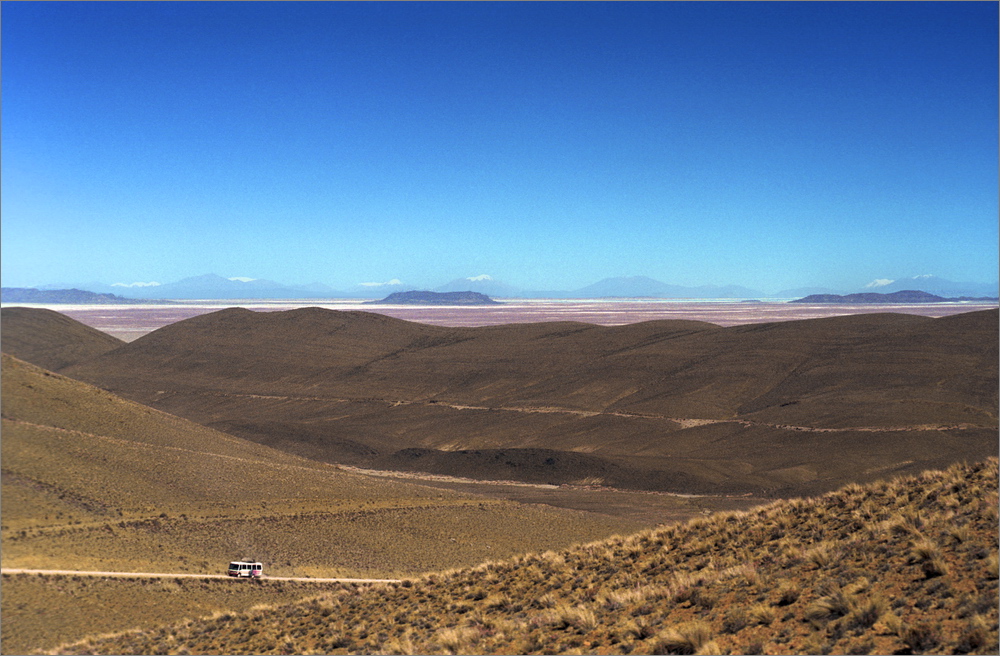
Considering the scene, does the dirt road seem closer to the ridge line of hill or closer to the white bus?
the white bus

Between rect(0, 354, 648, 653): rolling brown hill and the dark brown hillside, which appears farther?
the dark brown hillside

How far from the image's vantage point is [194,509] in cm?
2722

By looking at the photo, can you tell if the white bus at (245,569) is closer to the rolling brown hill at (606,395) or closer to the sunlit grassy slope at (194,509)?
the sunlit grassy slope at (194,509)

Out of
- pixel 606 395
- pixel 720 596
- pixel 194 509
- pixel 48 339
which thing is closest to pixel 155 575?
pixel 194 509

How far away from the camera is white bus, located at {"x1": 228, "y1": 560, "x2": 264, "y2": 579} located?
2225 cm

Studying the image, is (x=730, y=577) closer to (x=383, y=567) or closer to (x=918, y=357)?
(x=383, y=567)

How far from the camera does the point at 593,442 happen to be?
5575 centimetres

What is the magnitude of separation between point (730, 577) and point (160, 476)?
23.5 meters

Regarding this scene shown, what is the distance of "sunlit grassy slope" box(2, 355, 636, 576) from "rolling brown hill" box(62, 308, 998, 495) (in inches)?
658

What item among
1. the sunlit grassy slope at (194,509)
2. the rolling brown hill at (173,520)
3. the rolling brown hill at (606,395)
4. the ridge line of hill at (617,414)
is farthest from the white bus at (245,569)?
the ridge line of hill at (617,414)

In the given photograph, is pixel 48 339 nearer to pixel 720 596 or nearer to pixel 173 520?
pixel 173 520

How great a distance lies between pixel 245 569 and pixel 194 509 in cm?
585

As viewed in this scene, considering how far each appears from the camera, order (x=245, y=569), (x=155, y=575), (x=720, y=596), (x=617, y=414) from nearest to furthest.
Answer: (x=720, y=596) → (x=155, y=575) → (x=245, y=569) → (x=617, y=414)

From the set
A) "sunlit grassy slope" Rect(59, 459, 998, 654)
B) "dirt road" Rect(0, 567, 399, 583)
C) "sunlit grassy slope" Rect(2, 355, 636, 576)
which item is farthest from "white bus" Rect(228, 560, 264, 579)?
"sunlit grassy slope" Rect(59, 459, 998, 654)
